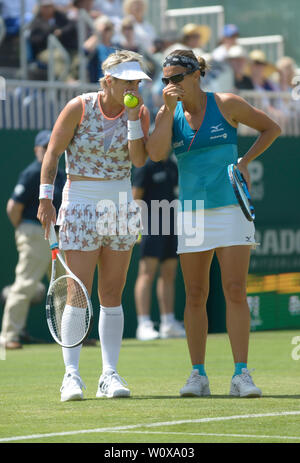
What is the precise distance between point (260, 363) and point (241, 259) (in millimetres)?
3008

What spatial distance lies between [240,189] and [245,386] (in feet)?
3.98

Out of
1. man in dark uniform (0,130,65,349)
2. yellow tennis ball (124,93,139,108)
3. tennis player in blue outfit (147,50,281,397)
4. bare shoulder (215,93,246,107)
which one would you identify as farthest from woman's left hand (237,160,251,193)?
man in dark uniform (0,130,65,349)

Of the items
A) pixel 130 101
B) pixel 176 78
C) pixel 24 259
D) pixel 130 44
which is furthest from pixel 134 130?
pixel 130 44

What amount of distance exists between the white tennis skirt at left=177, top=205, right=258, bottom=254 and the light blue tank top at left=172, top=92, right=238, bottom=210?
2.2 inches

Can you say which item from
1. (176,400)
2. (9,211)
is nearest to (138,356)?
(9,211)

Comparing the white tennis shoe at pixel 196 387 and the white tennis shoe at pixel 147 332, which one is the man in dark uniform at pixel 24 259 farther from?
the white tennis shoe at pixel 196 387

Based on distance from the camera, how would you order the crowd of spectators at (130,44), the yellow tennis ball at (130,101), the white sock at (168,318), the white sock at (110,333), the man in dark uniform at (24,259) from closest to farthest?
1. the yellow tennis ball at (130,101)
2. the white sock at (110,333)
3. the man in dark uniform at (24,259)
4. the white sock at (168,318)
5. the crowd of spectators at (130,44)

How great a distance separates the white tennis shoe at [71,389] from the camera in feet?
21.9

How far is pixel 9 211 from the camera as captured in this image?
11484 millimetres

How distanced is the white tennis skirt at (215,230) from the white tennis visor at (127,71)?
93 cm

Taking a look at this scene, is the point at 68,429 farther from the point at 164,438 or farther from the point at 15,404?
the point at 15,404

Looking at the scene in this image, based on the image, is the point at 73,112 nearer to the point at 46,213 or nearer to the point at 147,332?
the point at 46,213

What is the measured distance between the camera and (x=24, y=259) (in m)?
11.6

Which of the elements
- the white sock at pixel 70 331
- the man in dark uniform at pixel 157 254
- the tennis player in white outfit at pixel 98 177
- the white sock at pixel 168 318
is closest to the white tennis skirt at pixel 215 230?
the tennis player in white outfit at pixel 98 177
